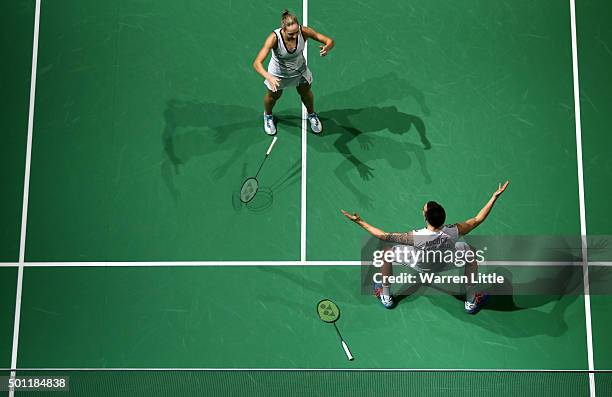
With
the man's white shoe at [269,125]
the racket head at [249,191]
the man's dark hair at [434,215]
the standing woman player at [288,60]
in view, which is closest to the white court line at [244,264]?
the racket head at [249,191]

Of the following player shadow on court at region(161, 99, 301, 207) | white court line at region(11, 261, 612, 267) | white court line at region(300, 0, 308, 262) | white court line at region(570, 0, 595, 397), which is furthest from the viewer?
player shadow on court at region(161, 99, 301, 207)

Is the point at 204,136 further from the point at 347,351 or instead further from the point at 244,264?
the point at 347,351

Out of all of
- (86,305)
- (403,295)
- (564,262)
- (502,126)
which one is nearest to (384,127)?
(502,126)

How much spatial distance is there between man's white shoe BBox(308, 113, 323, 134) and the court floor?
0.15 meters

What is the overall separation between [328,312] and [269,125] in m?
2.38

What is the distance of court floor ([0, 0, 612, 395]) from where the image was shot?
855 cm

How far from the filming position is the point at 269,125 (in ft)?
29.9

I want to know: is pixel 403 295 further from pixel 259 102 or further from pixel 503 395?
pixel 259 102

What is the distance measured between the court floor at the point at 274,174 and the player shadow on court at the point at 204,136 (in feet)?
0.09

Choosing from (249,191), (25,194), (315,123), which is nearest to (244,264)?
(249,191)

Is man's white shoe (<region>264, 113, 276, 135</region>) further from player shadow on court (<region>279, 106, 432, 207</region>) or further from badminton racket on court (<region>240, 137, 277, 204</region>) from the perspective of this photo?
badminton racket on court (<region>240, 137, 277, 204</region>)

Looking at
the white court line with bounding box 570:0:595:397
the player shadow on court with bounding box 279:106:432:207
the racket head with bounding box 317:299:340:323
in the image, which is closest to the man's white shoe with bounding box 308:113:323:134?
the player shadow on court with bounding box 279:106:432:207

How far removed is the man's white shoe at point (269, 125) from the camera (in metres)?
9.08

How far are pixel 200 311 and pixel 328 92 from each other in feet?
10.2
